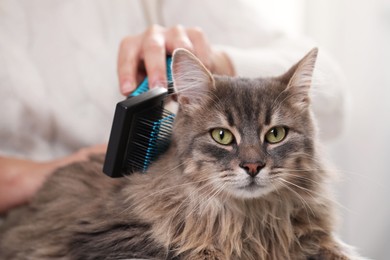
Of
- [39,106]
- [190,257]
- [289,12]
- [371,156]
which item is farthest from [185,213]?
[289,12]

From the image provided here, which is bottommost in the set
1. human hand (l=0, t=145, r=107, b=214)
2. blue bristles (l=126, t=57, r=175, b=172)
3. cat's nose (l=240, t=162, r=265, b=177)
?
human hand (l=0, t=145, r=107, b=214)

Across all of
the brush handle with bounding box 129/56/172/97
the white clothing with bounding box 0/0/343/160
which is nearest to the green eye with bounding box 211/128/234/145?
the brush handle with bounding box 129/56/172/97

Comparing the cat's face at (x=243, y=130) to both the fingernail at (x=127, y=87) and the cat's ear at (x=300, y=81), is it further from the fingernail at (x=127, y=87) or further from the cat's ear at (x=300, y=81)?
the fingernail at (x=127, y=87)

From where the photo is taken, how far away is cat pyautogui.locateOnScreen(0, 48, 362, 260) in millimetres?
1123

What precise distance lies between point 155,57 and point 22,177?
570 mm

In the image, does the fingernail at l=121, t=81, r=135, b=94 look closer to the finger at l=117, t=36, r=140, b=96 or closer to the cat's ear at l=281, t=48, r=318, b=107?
the finger at l=117, t=36, r=140, b=96

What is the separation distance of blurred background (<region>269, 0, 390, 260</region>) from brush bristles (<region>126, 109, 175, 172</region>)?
3.98 ft

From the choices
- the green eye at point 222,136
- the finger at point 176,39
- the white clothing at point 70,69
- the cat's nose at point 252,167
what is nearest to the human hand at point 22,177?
the white clothing at point 70,69

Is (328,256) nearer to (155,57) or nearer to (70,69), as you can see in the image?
(155,57)

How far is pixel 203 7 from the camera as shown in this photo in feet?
6.38

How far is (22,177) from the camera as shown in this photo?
1.58 m

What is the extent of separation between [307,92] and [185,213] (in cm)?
39

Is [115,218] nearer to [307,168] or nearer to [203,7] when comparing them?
[307,168]

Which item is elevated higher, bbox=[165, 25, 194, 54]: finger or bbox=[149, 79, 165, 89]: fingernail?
bbox=[165, 25, 194, 54]: finger
